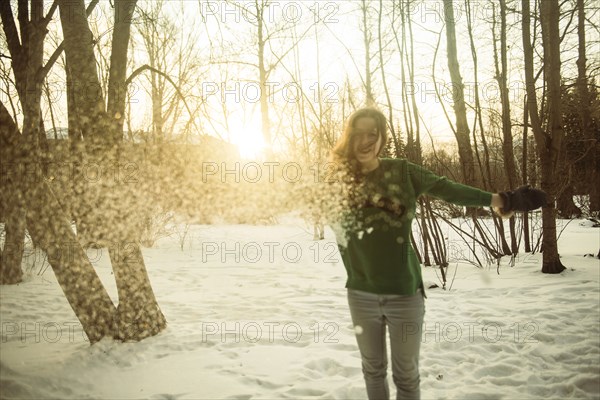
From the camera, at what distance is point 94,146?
3232mm

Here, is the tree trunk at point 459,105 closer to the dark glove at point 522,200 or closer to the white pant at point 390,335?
the dark glove at point 522,200

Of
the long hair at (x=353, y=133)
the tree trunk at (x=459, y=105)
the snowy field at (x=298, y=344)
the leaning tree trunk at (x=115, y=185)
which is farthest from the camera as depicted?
the tree trunk at (x=459, y=105)

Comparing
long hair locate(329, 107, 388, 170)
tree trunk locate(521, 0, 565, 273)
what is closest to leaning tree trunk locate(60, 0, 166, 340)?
long hair locate(329, 107, 388, 170)

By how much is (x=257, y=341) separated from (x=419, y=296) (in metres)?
2.16

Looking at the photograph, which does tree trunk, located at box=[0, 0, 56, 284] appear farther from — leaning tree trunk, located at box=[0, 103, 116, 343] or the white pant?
the white pant

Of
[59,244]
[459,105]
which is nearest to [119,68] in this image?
[59,244]

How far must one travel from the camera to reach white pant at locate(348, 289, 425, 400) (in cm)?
174

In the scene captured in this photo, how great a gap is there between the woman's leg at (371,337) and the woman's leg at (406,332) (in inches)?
2.2

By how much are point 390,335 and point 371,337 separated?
100 millimetres

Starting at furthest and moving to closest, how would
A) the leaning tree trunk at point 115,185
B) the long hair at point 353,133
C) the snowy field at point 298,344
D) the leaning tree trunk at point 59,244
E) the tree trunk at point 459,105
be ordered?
the tree trunk at point 459,105
the leaning tree trunk at point 115,185
the leaning tree trunk at point 59,244
the snowy field at point 298,344
the long hair at point 353,133

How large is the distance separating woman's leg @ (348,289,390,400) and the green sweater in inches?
2.6

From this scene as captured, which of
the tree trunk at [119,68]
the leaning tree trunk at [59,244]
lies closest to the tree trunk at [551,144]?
the tree trunk at [119,68]

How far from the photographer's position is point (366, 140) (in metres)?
1.83

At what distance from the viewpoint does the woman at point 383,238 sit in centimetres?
174
